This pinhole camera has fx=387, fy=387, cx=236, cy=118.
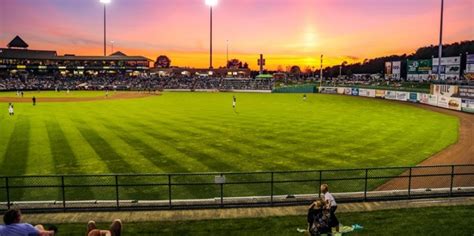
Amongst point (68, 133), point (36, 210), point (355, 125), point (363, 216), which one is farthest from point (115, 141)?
point (355, 125)

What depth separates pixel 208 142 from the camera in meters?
26.2

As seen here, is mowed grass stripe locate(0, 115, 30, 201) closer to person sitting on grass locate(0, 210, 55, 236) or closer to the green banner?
person sitting on grass locate(0, 210, 55, 236)

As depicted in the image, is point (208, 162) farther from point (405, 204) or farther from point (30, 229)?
point (30, 229)

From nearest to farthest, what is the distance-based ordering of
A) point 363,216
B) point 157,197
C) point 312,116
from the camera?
point 363,216 → point 157,197 → point 312,116

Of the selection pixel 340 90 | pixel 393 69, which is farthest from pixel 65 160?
pixel 393 69

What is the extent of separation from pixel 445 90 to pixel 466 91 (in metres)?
5.09

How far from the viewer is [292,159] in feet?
70.6

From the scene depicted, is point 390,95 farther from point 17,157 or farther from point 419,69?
point 17,157

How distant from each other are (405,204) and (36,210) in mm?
12587

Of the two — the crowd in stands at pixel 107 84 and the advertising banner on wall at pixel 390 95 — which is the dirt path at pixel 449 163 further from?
the crowd in stands at pixel 107 84

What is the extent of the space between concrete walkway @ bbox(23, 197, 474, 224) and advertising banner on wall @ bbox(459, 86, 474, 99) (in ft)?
130

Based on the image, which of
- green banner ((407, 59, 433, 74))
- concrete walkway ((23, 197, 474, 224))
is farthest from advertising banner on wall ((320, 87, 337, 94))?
concrete walkway ((23, 197, 474, 224))

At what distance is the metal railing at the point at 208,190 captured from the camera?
1321 centimetres

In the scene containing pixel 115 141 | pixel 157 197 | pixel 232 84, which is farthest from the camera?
pixel 232 84
